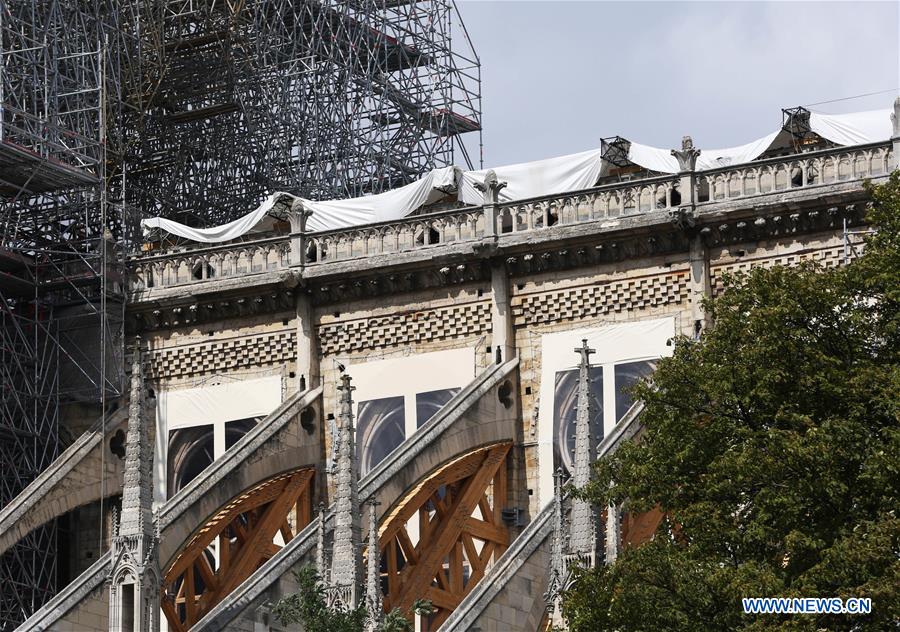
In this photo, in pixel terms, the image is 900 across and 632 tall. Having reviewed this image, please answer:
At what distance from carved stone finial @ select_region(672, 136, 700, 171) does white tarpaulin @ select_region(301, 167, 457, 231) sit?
5.64m

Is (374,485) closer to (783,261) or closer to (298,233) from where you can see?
(298,233)

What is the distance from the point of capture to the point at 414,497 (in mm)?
43250

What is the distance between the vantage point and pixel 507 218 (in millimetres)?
46125

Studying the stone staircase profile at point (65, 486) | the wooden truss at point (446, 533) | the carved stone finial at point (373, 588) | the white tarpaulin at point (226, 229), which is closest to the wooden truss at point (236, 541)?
the wooden truss at point (446, 533)

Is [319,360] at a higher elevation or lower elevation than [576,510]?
higher

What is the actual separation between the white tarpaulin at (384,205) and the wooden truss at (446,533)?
5.98m

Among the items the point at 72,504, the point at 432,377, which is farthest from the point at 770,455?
the point at 72,504

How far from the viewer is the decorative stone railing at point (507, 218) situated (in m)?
43.2

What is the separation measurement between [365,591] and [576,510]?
340 centimetres

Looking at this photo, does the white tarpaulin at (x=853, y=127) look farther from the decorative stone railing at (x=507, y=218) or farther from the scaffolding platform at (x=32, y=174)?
the scaffolding platform at (x=32, y=174)

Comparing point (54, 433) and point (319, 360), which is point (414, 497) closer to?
point (319, 360)

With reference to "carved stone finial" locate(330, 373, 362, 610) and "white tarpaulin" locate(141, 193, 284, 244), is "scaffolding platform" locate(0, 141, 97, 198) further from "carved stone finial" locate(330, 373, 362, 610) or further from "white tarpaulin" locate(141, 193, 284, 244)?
"carved stone finial" locate(330, 373, 362, 610)

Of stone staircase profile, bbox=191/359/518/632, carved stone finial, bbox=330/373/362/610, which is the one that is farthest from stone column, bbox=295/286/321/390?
carved stone finial, bbox=330/373/362/610

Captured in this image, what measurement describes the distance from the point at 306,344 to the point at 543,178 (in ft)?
17.9
